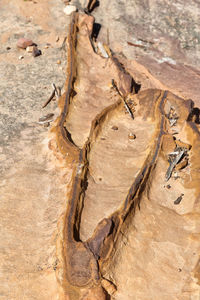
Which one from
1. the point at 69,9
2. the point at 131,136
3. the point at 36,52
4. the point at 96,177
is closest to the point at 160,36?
the point at 69,9

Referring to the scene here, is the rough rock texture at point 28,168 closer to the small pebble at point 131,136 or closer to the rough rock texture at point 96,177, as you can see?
the rough rock texture at point 96,177

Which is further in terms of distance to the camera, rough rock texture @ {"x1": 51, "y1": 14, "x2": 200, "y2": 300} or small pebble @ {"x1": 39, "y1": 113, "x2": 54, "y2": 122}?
small pebble @ {"x1": 39, "y1": 113, "x2": 54, "y2": 122}

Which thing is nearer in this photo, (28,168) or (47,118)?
(28,168)

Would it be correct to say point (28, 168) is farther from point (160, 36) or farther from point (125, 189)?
point (160, 36)

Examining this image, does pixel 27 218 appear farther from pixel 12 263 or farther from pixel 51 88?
pixel 51 88

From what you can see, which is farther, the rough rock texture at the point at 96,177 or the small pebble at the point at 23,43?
the small pebble at the point at 23,43

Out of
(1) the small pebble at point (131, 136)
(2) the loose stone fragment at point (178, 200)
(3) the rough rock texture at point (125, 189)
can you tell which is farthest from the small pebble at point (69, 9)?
(2) the loose stone fragment at point (178, 200)

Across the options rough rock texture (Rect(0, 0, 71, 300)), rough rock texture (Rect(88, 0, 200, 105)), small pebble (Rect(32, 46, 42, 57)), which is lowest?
rough rock texture (Rect(0, 0, 71, 300))

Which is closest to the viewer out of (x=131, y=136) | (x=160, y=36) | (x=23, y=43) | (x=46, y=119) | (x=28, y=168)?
(x=28, y=168)

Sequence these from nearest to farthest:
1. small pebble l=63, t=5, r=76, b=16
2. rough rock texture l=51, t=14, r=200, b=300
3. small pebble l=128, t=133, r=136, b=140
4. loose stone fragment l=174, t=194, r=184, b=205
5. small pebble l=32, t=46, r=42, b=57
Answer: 1. rough rock texture l=51, t=14, r=200, b=300
2. loose stone fragment l=174, t=194, r=184, b=205
3. small pebble l=128, t=133, r=136, b=140
4. small pebble l=32, t=46, r=42, b=57
5. small pebble l=63, t=5, r=76, b=16

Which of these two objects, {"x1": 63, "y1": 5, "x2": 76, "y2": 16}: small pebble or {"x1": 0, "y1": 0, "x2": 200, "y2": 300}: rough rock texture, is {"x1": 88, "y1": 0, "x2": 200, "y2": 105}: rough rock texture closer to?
{"x1": 0, "y1": 0, "x2": 200, "y2": 300}: rough rock texture

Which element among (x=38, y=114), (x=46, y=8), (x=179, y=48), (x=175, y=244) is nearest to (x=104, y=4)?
(x=46, y=8)

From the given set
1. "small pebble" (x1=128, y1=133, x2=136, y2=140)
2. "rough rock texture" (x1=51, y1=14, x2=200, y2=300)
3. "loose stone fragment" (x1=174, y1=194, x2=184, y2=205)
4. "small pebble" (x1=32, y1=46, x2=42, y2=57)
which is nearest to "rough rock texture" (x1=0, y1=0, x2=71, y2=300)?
"small pebble" (x1=32, y1=46, x2=42, y2=57)
